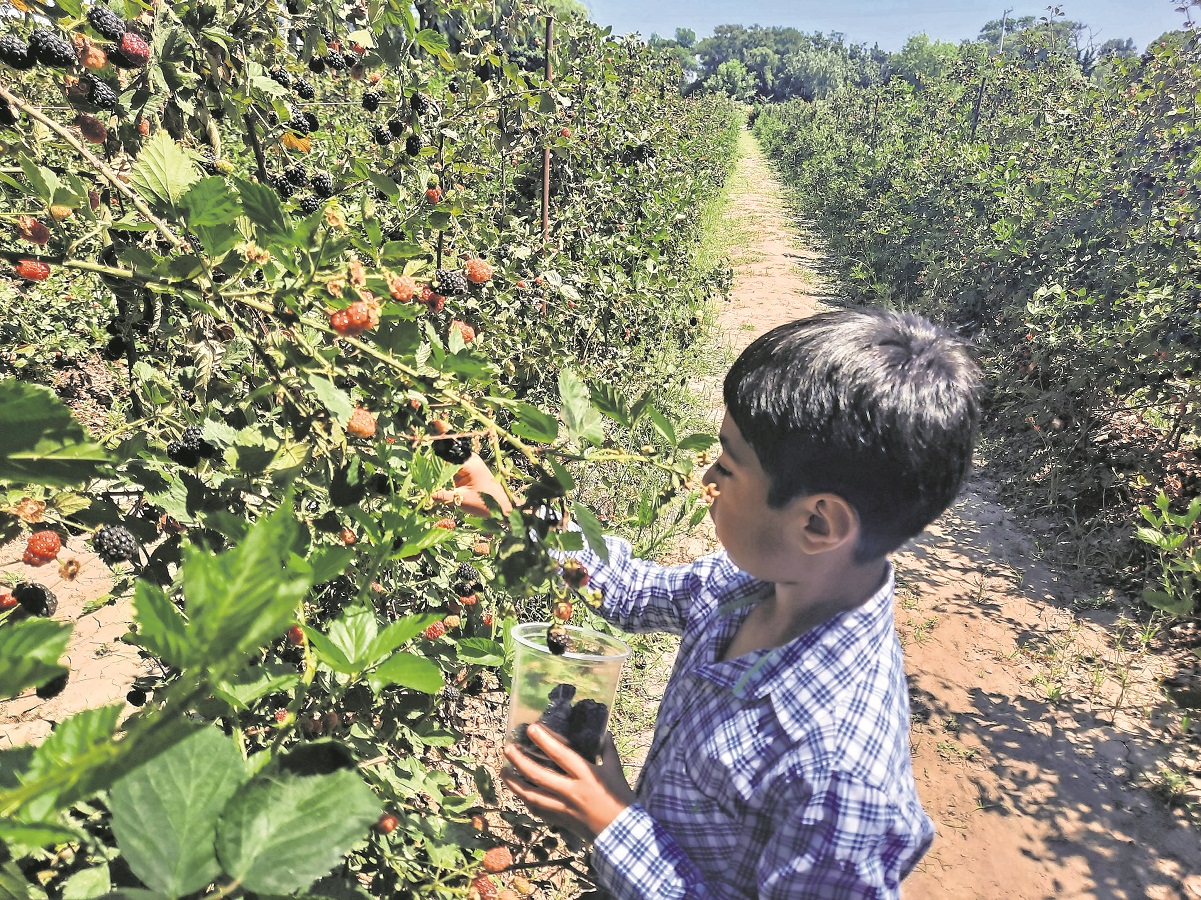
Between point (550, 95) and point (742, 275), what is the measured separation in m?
7.90

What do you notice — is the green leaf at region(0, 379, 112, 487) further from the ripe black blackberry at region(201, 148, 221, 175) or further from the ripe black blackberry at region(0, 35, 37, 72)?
the ripe black blackberry at region(201, 148, 221, 175)

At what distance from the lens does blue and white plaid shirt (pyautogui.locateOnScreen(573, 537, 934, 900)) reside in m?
0.92

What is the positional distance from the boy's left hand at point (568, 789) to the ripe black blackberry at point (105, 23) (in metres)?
1.09

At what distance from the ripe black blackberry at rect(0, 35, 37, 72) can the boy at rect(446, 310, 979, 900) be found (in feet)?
3.21

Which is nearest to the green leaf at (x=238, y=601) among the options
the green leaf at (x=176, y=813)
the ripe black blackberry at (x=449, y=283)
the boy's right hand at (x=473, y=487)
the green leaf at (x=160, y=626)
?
the green leaf at (x=160, y=626)

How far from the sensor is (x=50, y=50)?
0.98m

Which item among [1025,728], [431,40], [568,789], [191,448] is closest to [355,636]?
[191,448]

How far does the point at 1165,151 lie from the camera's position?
5141 mm

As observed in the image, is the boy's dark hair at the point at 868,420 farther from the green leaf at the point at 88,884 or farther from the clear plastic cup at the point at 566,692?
the green leaf at the point at 88,884

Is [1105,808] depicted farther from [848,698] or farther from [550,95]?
[550,95]

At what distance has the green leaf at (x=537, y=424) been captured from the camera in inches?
27.6

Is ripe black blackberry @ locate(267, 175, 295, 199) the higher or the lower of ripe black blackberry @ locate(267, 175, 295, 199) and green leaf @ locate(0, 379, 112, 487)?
the higher

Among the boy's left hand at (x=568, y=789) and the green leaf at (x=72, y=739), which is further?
the boy's left hand at (x=568, y=789)

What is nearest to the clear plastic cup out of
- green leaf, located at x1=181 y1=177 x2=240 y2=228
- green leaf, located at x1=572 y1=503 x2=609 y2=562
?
green leaf, located at x1=572 y1=503 x2=609 y2=562
